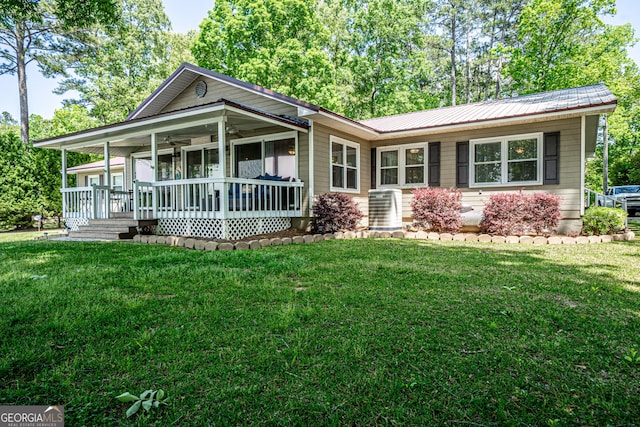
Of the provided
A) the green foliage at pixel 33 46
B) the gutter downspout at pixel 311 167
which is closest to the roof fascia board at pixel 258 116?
the gutter downspout at pixel 311 167

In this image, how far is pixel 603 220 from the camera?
8078 mm

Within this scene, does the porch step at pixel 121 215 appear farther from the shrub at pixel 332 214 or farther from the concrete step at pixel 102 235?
the shrub at pixel 332 214

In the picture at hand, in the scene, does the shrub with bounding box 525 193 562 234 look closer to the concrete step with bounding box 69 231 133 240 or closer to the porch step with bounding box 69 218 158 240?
the porch step with bounding box 69 218 158 240

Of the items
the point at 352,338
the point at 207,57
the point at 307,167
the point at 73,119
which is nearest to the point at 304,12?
the point at 207,57

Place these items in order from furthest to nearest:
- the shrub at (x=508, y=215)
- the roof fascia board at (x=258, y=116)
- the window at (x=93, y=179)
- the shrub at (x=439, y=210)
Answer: the window at (x=93, y=179) < the shrub at (x=439, y=210) < the shrub at (x=508, y=215) < the roof fascia board at (x=258, y=116)

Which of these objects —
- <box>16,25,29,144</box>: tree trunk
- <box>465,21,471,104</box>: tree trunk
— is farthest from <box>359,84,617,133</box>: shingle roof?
<box>16,25,29,144</box>: tree trunk

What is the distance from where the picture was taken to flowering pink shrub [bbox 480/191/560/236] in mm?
8219

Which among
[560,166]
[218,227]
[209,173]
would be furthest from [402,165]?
[218,227]

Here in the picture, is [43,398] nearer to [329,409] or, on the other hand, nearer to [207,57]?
[329,409]

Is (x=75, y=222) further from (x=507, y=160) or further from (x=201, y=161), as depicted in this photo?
(x=507, y=160)

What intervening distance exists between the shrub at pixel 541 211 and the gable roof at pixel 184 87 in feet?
19.0

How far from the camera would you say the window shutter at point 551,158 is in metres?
8.99

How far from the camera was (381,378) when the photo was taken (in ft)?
6.40

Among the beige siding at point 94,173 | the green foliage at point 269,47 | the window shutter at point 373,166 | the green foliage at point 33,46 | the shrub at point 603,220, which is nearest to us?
the shrub at point 603,220
